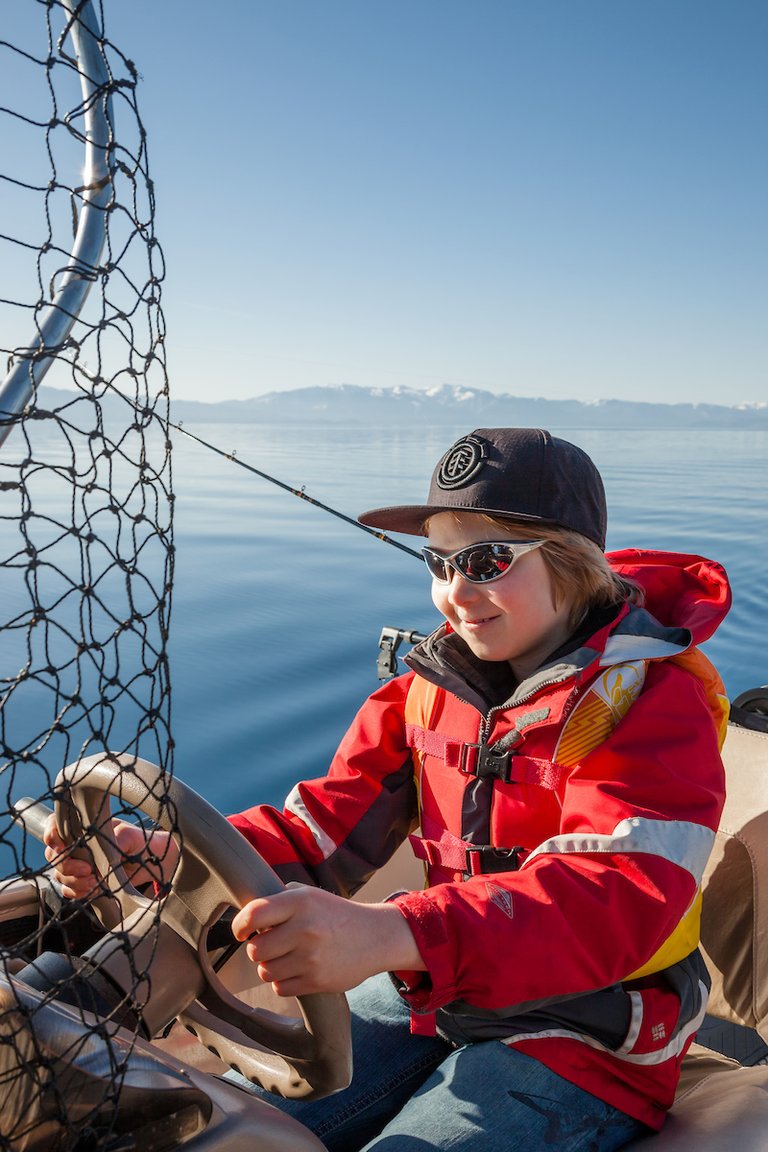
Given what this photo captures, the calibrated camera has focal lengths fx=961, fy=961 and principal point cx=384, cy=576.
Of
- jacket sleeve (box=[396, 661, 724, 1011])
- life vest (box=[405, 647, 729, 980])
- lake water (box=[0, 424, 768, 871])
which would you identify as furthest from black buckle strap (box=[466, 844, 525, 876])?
lake water (box=[0, 424, 768, 871])

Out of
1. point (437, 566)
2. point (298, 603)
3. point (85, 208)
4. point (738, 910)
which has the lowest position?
point (298, 603)

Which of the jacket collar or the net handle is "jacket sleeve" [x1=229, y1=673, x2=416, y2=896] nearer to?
the jacket collar

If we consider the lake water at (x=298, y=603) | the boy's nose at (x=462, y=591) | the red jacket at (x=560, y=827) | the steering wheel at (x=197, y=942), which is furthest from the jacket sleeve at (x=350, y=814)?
the lake water at (x=298, y=603)

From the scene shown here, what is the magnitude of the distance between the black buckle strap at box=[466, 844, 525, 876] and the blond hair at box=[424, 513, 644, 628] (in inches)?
12.5

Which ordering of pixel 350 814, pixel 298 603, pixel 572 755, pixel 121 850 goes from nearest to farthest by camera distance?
pixel 121 850 < pixel 572 755 < pixel 350 814 < pixel 298 603

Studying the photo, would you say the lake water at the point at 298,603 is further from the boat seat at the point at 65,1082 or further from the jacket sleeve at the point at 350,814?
the boat seat at the point at 65,1082

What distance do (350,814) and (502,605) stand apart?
0.39m

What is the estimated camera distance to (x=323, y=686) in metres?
4.01

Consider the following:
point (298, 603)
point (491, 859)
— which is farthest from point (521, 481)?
point (298, 603)

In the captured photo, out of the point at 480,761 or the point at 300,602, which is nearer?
the point at 480,761

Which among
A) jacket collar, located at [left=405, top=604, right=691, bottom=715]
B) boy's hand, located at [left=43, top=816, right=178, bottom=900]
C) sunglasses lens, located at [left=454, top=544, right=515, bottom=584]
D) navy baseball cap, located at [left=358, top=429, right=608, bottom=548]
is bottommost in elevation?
boy's hand, located at [left=43, top=816, right=178, bottom=900]

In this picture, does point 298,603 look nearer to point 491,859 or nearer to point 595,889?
point 491,859

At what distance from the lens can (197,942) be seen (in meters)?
0.92

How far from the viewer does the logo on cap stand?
4.13 ft
